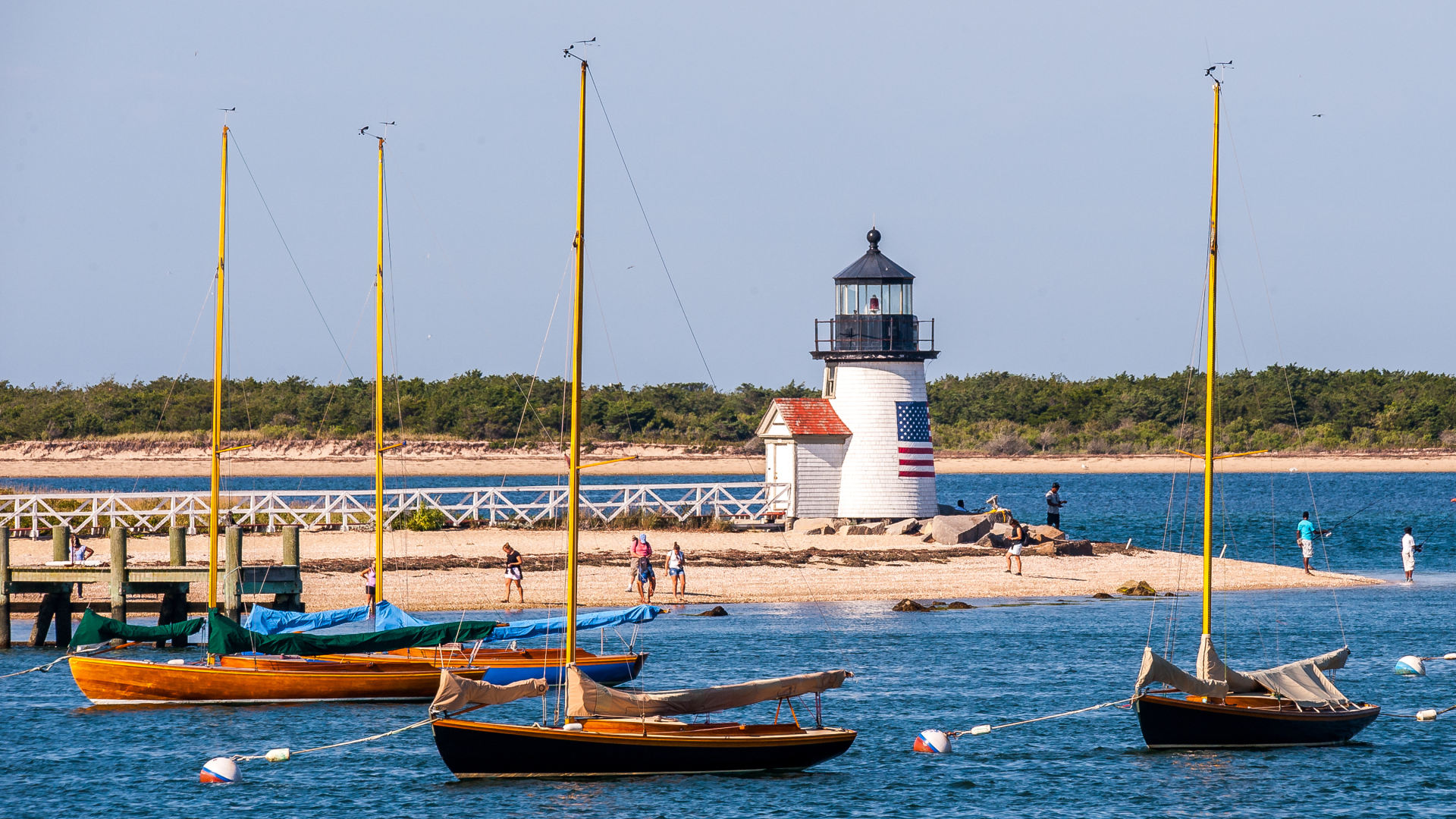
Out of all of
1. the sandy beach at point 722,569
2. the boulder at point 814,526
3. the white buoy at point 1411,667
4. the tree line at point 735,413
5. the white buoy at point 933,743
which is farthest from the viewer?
the tree line at point 735,413

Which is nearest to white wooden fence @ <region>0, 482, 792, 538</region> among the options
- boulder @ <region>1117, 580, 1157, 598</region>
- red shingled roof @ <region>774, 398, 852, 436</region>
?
red shingled roof @ <region>774, 398, 852, 436</region>

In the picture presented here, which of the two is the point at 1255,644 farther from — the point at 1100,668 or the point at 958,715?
the point at 958,715

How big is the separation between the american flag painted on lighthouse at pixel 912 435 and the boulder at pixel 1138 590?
7.41 m

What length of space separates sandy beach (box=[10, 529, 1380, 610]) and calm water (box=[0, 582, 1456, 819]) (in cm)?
494

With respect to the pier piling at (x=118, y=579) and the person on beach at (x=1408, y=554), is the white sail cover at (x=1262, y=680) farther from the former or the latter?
the person on beach at (x=1408, y=554)

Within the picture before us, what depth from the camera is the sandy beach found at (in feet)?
117

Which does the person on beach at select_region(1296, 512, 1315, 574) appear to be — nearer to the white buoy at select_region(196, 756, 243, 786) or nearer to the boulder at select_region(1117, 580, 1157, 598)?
the boulder at select_region(1117, 580, 1157, 598)

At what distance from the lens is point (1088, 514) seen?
229 feet

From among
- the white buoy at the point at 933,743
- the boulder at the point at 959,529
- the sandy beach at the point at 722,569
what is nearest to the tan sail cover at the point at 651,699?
the white buoy at the point at 933,743

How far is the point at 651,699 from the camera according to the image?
19.7m

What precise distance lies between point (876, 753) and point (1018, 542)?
19.7m

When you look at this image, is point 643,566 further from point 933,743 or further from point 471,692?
point 471,692

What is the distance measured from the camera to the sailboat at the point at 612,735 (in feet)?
63.8

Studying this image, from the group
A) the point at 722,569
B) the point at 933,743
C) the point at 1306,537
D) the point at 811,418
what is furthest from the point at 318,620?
the point at 1306,537
